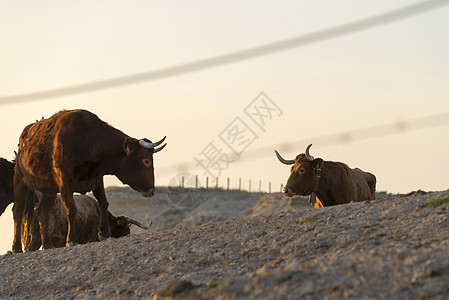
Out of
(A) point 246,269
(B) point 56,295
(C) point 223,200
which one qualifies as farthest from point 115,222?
(C) point 223,200

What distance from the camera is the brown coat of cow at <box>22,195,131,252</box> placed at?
15.6m

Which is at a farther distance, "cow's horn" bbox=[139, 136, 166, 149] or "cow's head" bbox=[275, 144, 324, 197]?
"cow's head" bbox=[275, 144, 324, 197]

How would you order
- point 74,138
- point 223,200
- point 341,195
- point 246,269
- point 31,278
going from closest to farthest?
point 246,269
point 31,278
point 74,138
point 341,195
point 223,200

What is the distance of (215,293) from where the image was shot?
6699 millimetres

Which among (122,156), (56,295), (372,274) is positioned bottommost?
(56,295)

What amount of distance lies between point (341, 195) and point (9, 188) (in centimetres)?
734

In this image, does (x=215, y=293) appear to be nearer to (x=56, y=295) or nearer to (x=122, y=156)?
(x=56, y=295)

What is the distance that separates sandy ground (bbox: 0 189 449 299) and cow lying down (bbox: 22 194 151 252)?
3.25 m

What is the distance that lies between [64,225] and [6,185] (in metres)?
1.80

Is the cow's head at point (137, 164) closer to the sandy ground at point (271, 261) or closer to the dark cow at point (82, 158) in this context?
the dark cow at point (82, 158)

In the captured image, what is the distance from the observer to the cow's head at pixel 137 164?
13.0 metres

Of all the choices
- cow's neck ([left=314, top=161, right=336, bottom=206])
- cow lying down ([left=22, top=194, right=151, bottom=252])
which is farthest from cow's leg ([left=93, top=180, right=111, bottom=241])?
cow's neck ([left=314, top=161, right=336, bottom=206])

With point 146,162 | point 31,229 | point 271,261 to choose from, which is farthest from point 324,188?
point 271,261

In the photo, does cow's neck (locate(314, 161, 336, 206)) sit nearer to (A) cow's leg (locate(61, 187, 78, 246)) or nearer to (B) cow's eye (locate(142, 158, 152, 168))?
(B) cow's eye (locate(142, 158, 152, 168))
